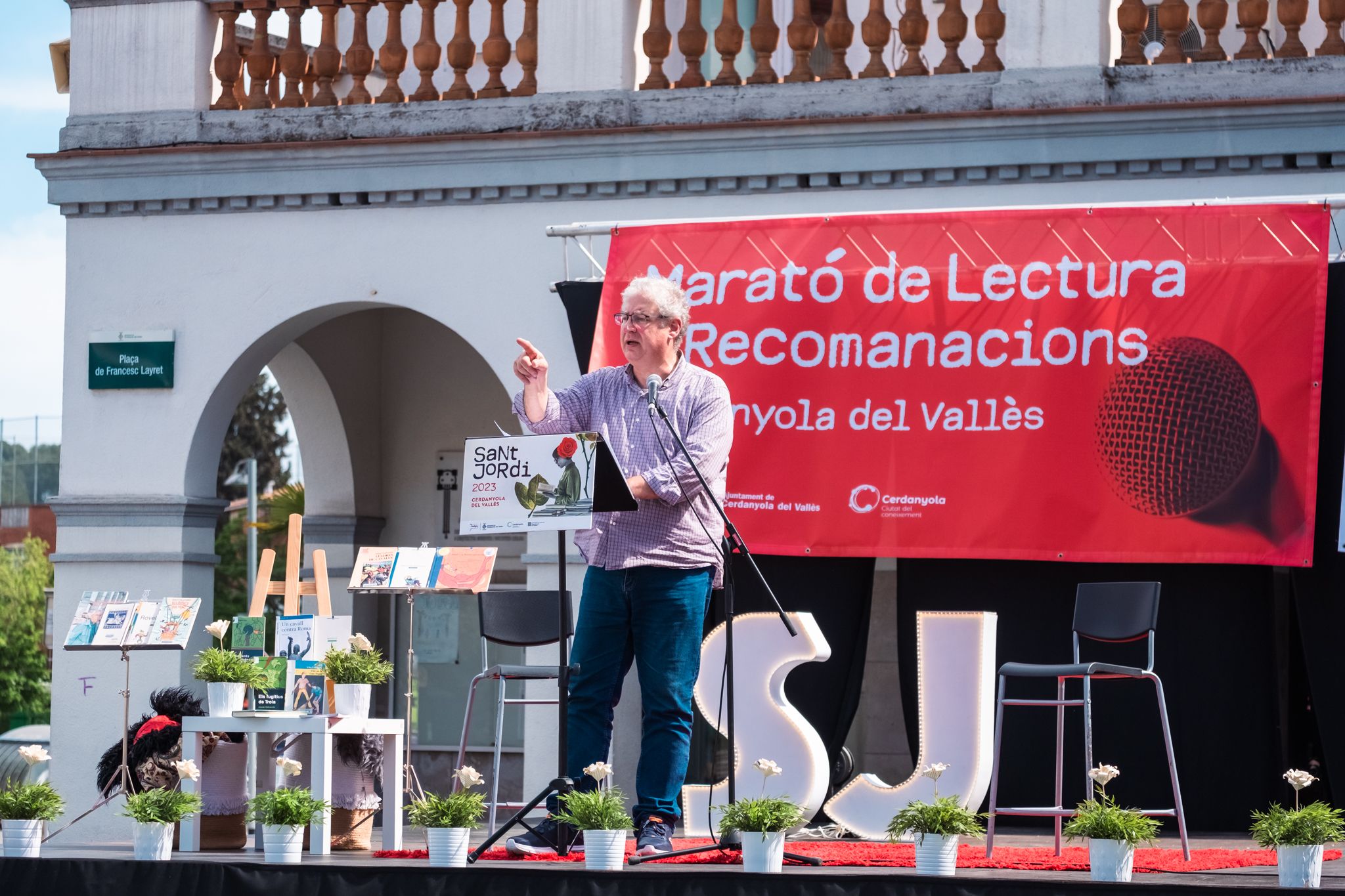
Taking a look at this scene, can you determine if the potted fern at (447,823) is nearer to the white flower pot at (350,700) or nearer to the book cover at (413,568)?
the white flower pot at (350,700)

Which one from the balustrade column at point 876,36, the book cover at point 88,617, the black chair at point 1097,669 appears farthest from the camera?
the balustrade column at point 876,36

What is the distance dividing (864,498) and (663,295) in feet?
8.39

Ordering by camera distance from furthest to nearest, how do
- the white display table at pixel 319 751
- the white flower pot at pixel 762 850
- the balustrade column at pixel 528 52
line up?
the balustrade column at pixel 528 52 → the white display table at pixel 319 751 → the white flower pot at pixel 762 850

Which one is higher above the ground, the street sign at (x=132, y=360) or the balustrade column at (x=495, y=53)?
the balustrade column at (x=495, y=53)

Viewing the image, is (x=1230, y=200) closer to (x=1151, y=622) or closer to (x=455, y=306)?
(x=1151, y=622)

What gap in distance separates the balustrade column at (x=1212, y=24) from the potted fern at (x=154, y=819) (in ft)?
17.6

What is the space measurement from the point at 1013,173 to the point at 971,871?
3734 mm

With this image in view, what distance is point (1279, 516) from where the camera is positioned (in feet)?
23.8

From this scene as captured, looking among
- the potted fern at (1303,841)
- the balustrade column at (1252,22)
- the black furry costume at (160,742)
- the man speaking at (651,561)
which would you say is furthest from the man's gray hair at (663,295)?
the balustrade column at (1252,22)

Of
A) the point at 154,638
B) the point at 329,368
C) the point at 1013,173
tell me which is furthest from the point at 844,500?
the point at 329,368

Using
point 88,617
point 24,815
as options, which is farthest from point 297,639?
point 24,815

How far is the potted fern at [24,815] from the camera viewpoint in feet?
18.1

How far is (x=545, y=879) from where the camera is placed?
4793 mm

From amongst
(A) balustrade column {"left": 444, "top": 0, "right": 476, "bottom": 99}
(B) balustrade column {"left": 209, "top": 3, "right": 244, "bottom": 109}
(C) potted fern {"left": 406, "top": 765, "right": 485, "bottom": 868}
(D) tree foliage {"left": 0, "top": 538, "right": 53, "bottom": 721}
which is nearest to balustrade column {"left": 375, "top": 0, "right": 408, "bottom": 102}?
(A) balustrade column {"left": 444, "top": 0, "right": 476, "bottom": 99}
